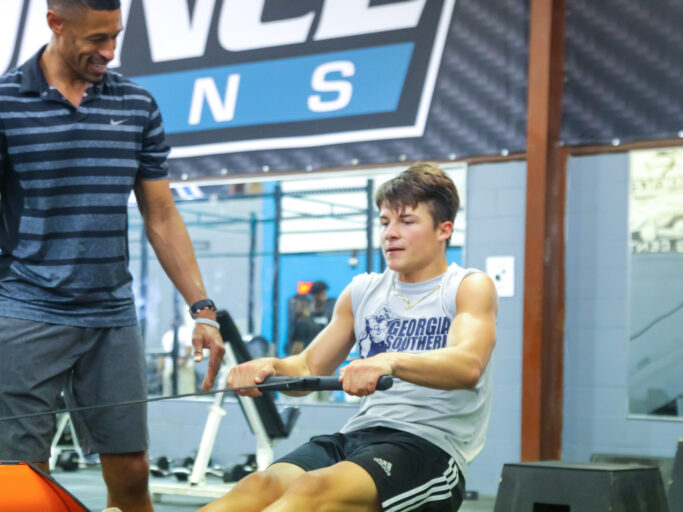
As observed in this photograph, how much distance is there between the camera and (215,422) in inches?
197

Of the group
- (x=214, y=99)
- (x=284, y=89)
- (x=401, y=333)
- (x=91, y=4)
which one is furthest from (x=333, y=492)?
(x=214, y=99)

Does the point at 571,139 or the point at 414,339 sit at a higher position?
the point at 571,139

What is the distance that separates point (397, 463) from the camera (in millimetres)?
2008

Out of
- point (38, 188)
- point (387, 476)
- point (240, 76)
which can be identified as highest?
point (240, 76)

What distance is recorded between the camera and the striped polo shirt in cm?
210

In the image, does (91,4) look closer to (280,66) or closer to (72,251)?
(72,251)

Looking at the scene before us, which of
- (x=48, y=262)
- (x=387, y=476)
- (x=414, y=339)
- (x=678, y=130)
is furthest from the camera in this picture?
(x=678, y=130)

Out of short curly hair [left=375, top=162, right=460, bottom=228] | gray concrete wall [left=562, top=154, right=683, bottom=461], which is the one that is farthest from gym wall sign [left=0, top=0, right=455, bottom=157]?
short curly hair [left=375, top=162, right=460, bottom=228]

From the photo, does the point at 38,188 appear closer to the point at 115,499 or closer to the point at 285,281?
the point at 115,499

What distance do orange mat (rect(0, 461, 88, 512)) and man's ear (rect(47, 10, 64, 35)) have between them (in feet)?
3.35

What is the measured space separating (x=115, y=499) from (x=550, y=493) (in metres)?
1.05

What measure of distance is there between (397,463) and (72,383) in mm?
801

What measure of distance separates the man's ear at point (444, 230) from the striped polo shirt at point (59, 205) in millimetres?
799

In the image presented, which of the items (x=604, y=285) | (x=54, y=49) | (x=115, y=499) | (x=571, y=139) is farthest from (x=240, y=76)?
(x=115, y=499)
